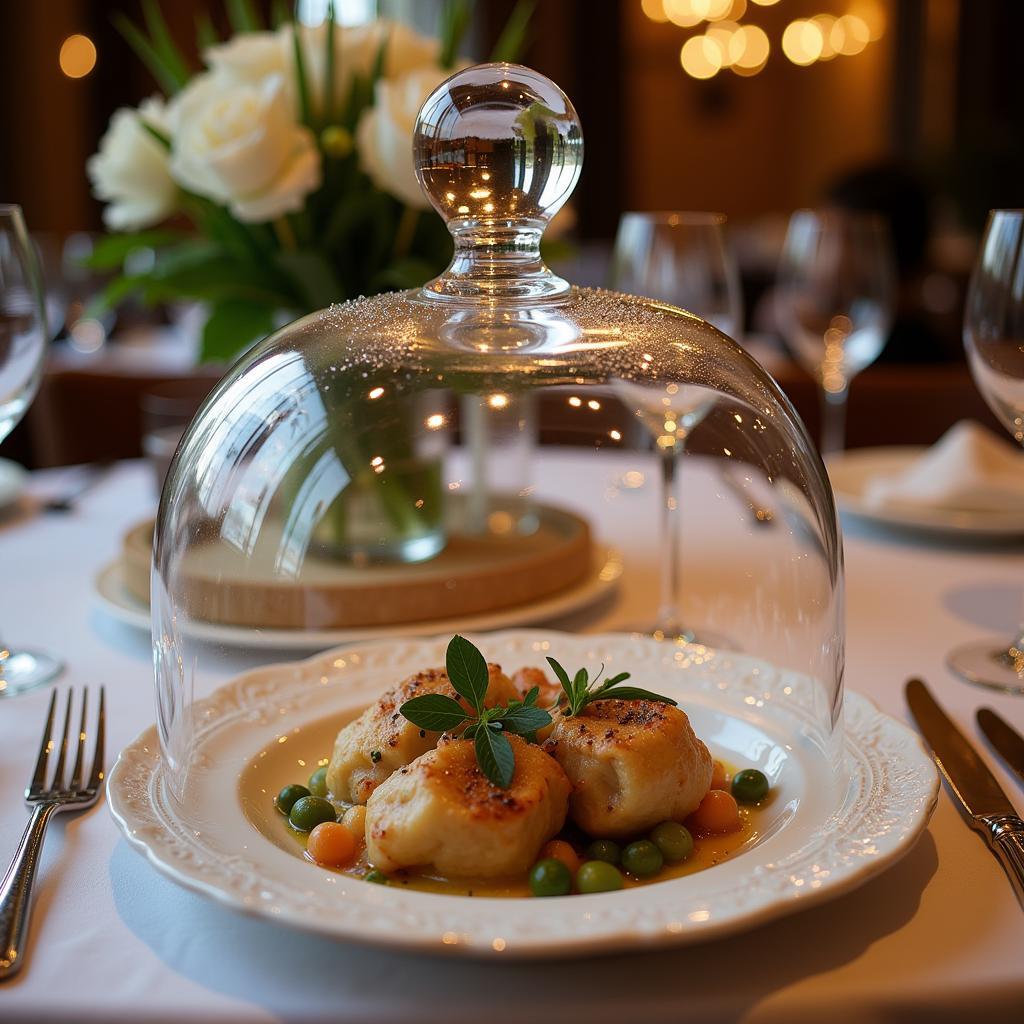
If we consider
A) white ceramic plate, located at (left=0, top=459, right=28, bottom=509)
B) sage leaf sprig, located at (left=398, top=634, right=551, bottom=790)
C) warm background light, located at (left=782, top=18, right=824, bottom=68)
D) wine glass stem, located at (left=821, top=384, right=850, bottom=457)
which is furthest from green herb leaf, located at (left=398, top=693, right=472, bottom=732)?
warm background light, located at (left=782, top=18, right=824, bottom=68)

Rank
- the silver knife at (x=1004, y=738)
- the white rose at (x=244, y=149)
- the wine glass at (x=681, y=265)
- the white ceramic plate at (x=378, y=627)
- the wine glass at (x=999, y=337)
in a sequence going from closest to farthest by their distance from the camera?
the silver knife at (x=1004, y=738), the white ceramic plate at (x=378, y=627), the wine glass at (x=999, y=337), the white rose at (x=244, y=149), the wine glass at (x=681, y=265)

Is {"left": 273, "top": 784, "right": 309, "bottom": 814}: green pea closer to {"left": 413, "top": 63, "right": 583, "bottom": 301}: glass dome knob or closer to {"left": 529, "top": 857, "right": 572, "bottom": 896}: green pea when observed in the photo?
{"left": 529, "top": 857, "right": 572, "bottom": 896}: green pea

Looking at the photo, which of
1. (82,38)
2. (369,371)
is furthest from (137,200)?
(82,38)

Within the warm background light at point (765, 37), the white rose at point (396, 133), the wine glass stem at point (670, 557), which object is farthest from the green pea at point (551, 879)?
the warm background light at point (765, 37)

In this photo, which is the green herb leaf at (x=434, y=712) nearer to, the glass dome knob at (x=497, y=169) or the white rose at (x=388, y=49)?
the glass dome knob at (x=497, y=169)

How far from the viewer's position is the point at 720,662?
122cm

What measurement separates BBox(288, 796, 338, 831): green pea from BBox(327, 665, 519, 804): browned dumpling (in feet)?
0.08

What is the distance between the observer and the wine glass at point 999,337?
1373mm

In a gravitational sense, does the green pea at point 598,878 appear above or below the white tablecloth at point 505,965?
above

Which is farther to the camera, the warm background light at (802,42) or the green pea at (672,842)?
the warm background light at (802,42)

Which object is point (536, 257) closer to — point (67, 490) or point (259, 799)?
point (259, 799)

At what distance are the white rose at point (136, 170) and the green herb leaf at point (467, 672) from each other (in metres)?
1.18

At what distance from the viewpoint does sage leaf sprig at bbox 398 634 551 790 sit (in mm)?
844

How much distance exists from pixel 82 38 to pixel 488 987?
310 inches
